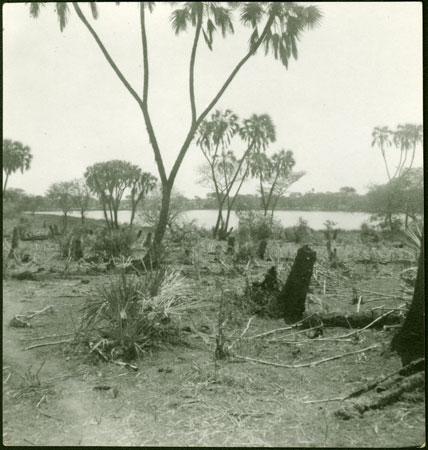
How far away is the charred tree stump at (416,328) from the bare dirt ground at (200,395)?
15 cm

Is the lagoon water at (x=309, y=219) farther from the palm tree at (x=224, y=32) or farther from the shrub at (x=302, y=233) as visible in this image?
the palm tree at (x=224, y=32)

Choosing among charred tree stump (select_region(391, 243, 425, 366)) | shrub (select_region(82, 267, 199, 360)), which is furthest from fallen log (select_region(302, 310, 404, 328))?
shrub (select_region(82, 267, 199, 360))

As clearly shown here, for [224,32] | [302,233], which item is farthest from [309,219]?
[224,32]

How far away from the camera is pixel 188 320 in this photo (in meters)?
6.43

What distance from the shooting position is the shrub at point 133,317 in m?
5.15

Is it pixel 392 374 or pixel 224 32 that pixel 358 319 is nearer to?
pixel 392 374

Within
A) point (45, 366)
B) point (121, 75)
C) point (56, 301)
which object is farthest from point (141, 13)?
point (45, 366)

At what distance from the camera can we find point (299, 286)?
21.6 feet

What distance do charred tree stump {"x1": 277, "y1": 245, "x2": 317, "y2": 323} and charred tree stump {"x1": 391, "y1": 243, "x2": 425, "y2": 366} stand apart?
202 cm

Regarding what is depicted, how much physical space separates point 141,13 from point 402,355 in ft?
37.4

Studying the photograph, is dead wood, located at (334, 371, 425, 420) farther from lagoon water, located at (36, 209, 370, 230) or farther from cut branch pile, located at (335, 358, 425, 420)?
lagoon water, located at (36, 209, 370, 230)

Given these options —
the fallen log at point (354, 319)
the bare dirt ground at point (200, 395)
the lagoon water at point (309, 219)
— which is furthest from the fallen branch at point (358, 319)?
the lagoon water at point (309, 219)

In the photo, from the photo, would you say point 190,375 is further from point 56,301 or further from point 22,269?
point 22,269

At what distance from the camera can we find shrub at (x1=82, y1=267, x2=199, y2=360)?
5152mm
